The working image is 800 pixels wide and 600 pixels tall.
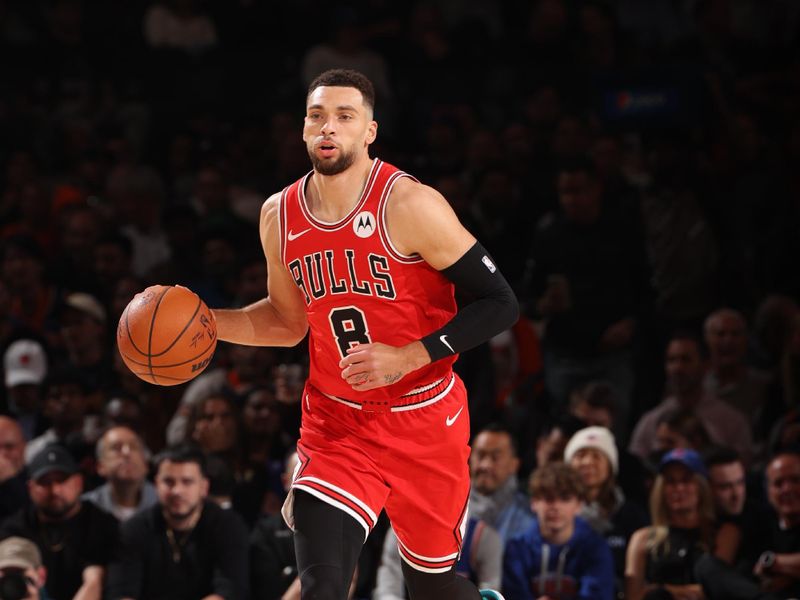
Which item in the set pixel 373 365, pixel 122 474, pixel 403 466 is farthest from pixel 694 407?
pixel 373 365

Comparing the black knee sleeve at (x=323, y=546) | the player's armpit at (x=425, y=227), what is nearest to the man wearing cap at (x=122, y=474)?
the black knee sleeve at (x=323, y=546)

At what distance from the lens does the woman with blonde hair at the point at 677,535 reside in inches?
270

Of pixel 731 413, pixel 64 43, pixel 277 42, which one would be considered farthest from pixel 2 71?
pixel 731 413

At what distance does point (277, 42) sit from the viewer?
39.8ft

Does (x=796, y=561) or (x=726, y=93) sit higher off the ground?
(x=726, y=93)

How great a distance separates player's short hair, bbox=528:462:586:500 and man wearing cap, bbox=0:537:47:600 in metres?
2.58

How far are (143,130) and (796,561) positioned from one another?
281 inches

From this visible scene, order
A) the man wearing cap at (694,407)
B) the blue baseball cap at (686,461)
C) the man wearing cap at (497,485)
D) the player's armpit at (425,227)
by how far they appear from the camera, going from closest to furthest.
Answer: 1. the player's armpit at (425,227)
2. the blue baseball cap at (686,461)
3. the man wearing cap at (497,485)
4. the man wearing cap at (694,407)

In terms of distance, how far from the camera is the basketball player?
436 cm

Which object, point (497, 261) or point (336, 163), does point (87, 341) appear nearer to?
point (497, 261)

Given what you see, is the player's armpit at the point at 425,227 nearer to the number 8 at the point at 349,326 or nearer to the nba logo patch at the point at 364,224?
the nba logo patch at the point at 364,224

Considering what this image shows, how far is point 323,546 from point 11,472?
388 centimetres

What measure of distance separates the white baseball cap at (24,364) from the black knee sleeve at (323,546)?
476cm

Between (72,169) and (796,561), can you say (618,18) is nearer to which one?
(72,169)
